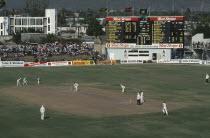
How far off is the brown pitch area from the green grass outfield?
1770 mm

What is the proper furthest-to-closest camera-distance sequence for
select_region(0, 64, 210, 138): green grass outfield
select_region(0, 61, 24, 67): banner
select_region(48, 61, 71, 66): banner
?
select_region(48, 61, 71, 66): banner < select_region(0, 61, 24, 67): banner < select_region(0, 64, 210, 138): green grass outfield

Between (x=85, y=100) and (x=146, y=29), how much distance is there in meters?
43.0

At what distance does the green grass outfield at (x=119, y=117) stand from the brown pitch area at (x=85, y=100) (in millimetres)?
1770

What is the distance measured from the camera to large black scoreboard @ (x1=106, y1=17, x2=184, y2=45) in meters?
88.4

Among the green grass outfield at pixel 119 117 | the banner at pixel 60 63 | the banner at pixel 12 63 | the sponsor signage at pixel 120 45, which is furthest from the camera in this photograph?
the sponsor signage at pixel 120 45

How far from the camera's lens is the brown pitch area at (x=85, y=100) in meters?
42.8

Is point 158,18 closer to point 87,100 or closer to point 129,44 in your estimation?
point 129,44

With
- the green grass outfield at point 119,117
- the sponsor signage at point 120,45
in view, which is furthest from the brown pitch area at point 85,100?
the sponsor signage at point 120,45

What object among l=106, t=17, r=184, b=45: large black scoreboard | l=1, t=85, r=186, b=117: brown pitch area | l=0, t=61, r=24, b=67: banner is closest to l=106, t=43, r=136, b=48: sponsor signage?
l=106, t=17, r=184, b=45: large black scoreboard

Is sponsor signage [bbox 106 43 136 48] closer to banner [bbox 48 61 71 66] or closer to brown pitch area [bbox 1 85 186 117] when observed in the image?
banner [bbox 48 61 71 66]

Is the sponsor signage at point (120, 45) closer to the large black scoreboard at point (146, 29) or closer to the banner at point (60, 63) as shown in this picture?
the large black scoreboard at point (146, 29)

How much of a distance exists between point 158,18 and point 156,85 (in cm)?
2903

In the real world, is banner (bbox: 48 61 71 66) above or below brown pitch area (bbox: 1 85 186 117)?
above

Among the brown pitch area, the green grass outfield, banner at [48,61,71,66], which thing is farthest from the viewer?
banner at [48,61,71,66]
